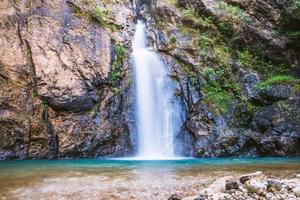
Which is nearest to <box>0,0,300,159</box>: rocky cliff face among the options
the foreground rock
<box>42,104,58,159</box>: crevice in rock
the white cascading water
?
<box>42,104,58,159</box>: crevice in rock

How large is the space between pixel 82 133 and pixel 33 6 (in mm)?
6605

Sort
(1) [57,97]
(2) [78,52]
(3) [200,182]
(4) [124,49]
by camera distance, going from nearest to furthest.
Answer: (3) [200,182] → (1) [57,97] → (2) [78,52] → (4) [124,49]

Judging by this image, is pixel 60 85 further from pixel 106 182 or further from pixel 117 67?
pixel 106 182

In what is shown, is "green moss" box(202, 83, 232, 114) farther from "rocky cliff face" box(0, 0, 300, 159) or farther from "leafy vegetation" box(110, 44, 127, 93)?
"leafy vegetation" box(110, 44, 127, 93)

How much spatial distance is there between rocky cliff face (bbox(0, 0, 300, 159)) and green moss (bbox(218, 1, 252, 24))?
0.18 ft

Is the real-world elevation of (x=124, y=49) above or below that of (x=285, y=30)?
below

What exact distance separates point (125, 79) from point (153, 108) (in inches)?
74.6

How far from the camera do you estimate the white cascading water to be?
50.6 ft

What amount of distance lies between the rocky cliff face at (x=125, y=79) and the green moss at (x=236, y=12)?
0.18ft

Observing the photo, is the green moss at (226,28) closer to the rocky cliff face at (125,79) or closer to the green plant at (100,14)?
the rocky cliff face at (125,79)

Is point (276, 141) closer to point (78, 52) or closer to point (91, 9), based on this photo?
point (78, 52)

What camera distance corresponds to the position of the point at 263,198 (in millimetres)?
5344

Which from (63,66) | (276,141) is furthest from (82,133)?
(276,141)

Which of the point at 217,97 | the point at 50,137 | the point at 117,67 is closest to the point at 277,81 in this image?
the point at 217,97
